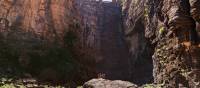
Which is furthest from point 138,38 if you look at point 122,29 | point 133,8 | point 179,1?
point 179,1

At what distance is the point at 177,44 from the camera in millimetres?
19891

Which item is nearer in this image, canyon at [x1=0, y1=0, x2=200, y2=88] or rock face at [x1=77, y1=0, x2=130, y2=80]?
canyon at [x1=0, y1=0, x2=200, y2=88]

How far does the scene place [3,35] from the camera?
29.8 metres

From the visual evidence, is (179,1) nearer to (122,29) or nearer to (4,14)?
(4,14)

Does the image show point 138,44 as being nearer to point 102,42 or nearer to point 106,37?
point 102,42

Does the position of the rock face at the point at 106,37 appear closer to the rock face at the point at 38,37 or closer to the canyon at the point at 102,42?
the canyon at the point at 102,42

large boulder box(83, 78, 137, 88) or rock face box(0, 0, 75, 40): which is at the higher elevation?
rock face box(0, 0, 75, 40)

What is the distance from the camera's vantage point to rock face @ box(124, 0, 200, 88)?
62.5 ft

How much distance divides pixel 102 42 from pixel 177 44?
2474cm

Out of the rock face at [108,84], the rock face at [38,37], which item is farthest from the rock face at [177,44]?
the rock face at [38,37]

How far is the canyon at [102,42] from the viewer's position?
1962cm

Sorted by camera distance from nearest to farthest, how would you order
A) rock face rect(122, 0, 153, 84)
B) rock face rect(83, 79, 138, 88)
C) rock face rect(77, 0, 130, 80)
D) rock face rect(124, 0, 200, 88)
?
rock face rect(83, 79, 138, 88) < rock face rect(124, 0, 200, 88) < rock face rect(122, 0, 153, 84) < rock face rect(77, 0, 130, 80)

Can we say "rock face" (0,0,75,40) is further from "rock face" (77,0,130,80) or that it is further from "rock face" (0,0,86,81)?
"rock face" (77,0,130,80)

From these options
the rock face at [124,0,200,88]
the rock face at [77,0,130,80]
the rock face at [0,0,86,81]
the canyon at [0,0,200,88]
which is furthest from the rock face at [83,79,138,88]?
the rock face at [77,0,130,80]
